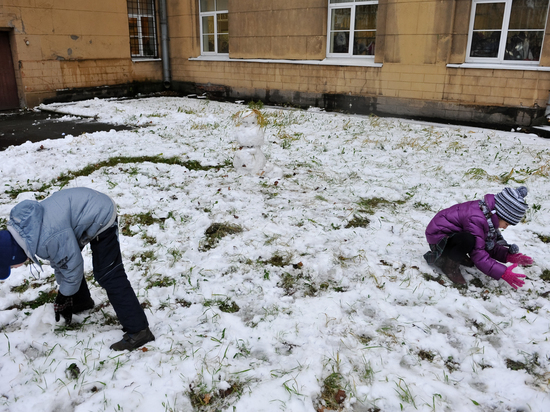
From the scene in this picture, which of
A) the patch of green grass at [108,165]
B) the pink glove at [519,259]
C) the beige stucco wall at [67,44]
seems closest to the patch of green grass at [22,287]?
the patch of green grass at [108,165]

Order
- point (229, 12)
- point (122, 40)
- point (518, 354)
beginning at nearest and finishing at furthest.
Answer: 1. point (518, 354)
2. point (229, 12)
3. point (122, 40)

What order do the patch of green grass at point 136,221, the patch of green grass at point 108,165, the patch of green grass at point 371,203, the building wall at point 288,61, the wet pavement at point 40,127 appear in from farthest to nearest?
the building wall at point 288,61 → the wet pavement at point 40,127 → the patch of green grass at point 108,165 → the patch of green grass at point 371,203 → the patch of green grass at point 136,221

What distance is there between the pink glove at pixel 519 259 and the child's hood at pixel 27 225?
358 centimetres

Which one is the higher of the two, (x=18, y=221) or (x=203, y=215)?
(x=18, y=221)

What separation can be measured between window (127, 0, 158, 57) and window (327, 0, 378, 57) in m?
7.07

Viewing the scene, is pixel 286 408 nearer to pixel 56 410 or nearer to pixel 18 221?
pixel 56 410

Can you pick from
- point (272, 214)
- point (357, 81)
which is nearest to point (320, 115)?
point (357, 81)

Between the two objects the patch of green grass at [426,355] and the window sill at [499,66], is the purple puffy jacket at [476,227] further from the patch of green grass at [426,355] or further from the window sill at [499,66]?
the window sill at [499,66]

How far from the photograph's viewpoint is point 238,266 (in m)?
3.76

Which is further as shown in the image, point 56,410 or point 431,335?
point 431,335

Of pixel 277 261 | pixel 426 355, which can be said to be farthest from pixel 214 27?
pixel 426 355

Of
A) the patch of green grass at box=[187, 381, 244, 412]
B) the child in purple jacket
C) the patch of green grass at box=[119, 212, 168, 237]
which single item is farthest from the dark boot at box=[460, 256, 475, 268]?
the patch of green grass at box=[119, 212, 168, 237]

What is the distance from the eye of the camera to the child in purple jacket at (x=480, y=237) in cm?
325

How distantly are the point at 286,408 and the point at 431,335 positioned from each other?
1.19 m
